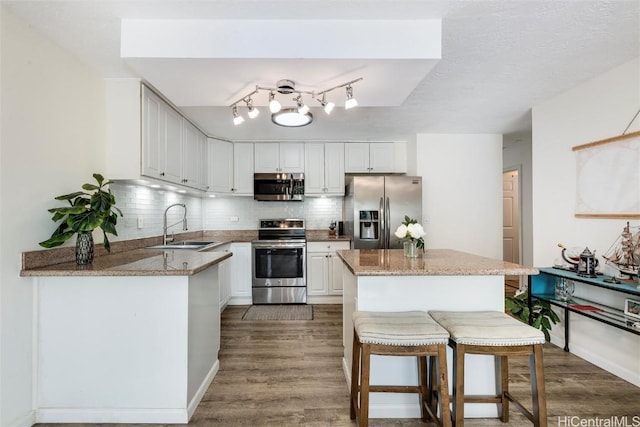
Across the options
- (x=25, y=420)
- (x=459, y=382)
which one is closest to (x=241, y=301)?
(x=25, y=420)

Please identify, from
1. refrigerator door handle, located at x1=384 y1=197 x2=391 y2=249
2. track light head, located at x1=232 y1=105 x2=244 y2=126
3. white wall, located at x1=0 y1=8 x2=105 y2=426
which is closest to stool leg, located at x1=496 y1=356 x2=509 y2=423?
refrigerator door handle, located at x1=384 y1=197 x2=391 y2=249

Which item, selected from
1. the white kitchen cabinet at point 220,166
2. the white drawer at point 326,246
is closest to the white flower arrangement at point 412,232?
the white drawer at point 326,246

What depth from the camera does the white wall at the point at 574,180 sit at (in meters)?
2.25

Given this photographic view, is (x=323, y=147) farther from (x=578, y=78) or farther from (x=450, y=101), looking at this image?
(x=578, y=78)

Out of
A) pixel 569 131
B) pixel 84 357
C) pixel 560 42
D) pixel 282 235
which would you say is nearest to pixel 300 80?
pixel 560 42

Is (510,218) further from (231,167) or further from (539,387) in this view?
(231,167)

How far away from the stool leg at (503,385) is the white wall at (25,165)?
9.28ft

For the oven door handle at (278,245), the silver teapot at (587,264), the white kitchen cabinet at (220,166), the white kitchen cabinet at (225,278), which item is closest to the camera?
the silver teapot at (587,264)

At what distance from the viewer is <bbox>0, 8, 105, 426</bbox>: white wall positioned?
1.62 meters

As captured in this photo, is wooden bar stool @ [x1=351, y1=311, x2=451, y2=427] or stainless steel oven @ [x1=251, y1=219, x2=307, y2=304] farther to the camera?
stainless steel oven @ [x1=251, y1=219, x2=307, y2=304]

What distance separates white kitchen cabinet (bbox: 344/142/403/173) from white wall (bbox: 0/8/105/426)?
3.18m

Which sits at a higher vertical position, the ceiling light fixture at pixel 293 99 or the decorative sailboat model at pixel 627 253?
the ceiling light fixture at pixel 293 99

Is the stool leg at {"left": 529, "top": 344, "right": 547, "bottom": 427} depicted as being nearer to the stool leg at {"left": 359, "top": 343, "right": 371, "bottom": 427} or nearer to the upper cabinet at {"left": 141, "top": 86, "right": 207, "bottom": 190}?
the stool leg at {"left": 359, "top": 343, "right": 371, "bottom": 427}

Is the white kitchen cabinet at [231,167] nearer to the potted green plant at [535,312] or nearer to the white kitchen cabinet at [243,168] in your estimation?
the white kitchen cabinet at [243,168]
